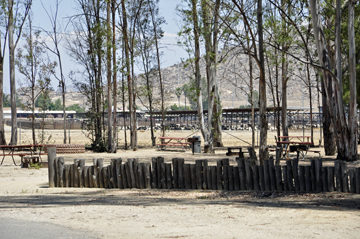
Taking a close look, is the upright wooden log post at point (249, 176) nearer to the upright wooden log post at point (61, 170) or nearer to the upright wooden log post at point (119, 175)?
the upright wooden log post at point (119, 175)

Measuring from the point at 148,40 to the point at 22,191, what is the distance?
24.0m

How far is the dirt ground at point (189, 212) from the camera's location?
5.36 m

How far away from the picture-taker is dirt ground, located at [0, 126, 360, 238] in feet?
17.6

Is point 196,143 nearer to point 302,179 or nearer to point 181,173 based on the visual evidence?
point 181,173

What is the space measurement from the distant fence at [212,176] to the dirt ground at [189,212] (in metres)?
0.32

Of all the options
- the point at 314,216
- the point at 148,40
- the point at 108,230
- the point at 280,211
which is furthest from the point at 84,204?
the point at 148,40

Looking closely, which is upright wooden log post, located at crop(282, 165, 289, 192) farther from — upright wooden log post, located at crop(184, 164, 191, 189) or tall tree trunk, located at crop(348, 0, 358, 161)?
tall tree trunk, located at crop(348, 0, 358, 161)

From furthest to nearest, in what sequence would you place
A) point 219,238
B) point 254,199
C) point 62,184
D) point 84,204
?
point 62,184
point 254,199
point 84,204
point 219,238

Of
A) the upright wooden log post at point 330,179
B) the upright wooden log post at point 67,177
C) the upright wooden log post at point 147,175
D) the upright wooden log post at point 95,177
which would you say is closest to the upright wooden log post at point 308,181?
the upright wooden log post at point 330,179

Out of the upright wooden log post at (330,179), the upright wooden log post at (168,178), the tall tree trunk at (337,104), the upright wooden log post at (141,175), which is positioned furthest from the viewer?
the tall tree trunk at (337,104)

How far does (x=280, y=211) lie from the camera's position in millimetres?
6801

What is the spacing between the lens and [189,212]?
22.4 feet

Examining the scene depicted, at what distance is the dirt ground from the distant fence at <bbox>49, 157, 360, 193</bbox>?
320 mm

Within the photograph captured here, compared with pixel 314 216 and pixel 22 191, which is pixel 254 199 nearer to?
pixel 314 216
